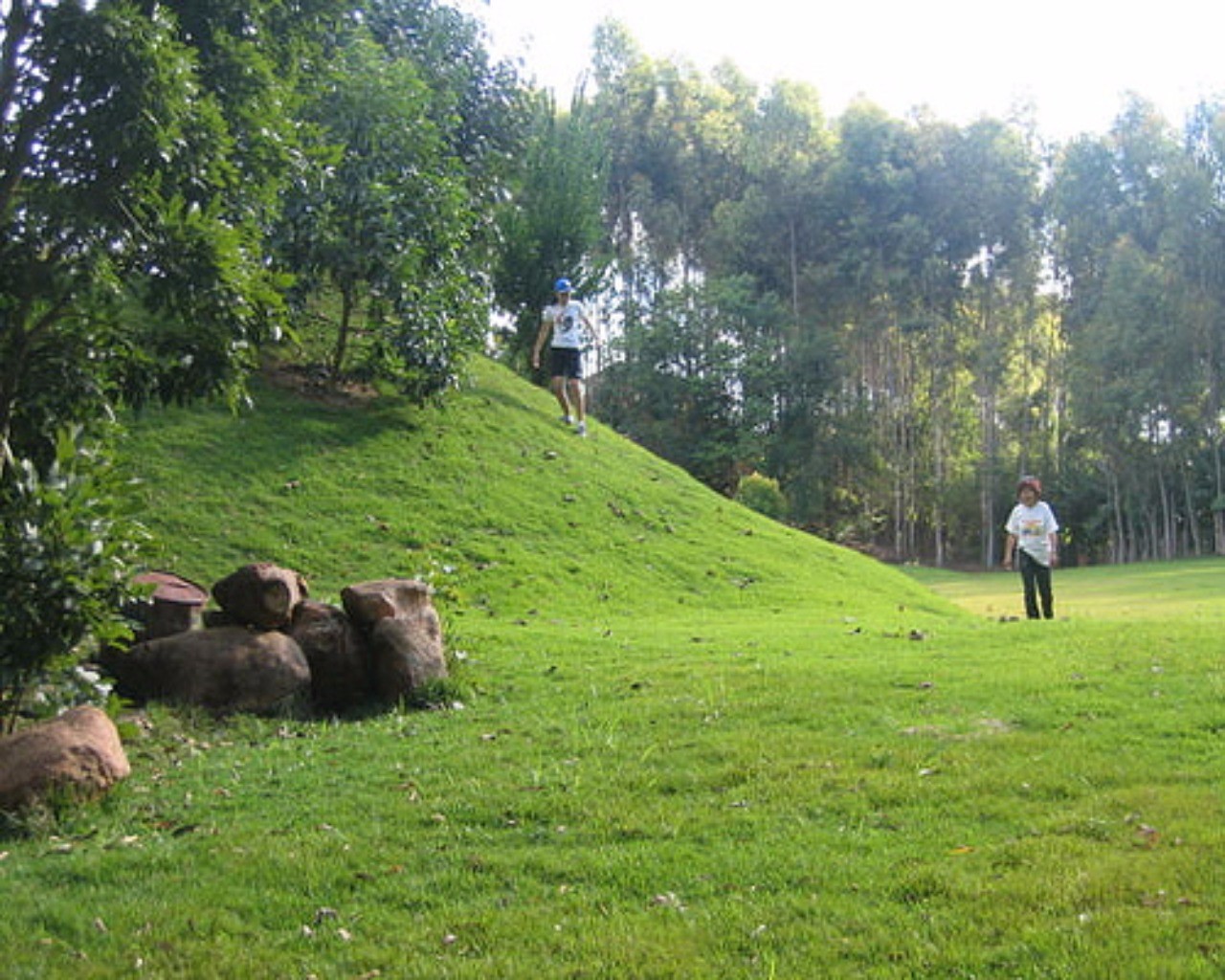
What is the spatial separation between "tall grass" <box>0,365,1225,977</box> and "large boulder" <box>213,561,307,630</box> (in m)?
0.89

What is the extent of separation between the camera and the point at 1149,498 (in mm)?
41812

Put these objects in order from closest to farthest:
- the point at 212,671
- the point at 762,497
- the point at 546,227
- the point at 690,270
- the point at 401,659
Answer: the point at 212,671 → the point at 401,659 → the point at 546,227 → the point at 762,497 → the point at 690,270

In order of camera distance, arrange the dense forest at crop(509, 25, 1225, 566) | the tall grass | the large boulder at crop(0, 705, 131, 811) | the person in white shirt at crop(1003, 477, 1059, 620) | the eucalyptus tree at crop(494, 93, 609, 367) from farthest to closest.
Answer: the dense forest at crop(509, 25, 1225, 566)
the eucalyptus tree at crop(494, 93, 609, 367)
the person in white shirt at crop(1003, 477, 1059, 620)
the large boulder at crop(0, 705, 131, 811)
the tall grass

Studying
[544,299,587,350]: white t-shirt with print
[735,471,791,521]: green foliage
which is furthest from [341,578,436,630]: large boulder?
[735,471,791,521]: green foliage

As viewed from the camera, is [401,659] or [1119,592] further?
[1119,592]

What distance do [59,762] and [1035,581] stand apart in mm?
10997

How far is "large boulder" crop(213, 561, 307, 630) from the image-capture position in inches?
333

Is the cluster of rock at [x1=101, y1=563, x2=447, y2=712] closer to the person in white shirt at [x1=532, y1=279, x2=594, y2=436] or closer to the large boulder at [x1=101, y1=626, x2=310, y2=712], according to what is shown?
the large boulder at [x1=101, y1=626, x2=310, y2=712]

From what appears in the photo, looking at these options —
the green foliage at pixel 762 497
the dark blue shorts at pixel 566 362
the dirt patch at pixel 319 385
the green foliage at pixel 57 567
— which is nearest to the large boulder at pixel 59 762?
the green foliage at pixel 57 567

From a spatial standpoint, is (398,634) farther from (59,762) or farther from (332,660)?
(59,762)

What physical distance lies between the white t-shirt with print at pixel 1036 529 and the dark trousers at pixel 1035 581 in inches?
4.7

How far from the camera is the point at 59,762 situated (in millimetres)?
5828

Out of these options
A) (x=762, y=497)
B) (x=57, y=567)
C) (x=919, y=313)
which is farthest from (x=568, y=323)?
(x=919, y=313)

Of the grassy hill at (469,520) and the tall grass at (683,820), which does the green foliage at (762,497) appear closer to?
the grassy hill at (469,520)
